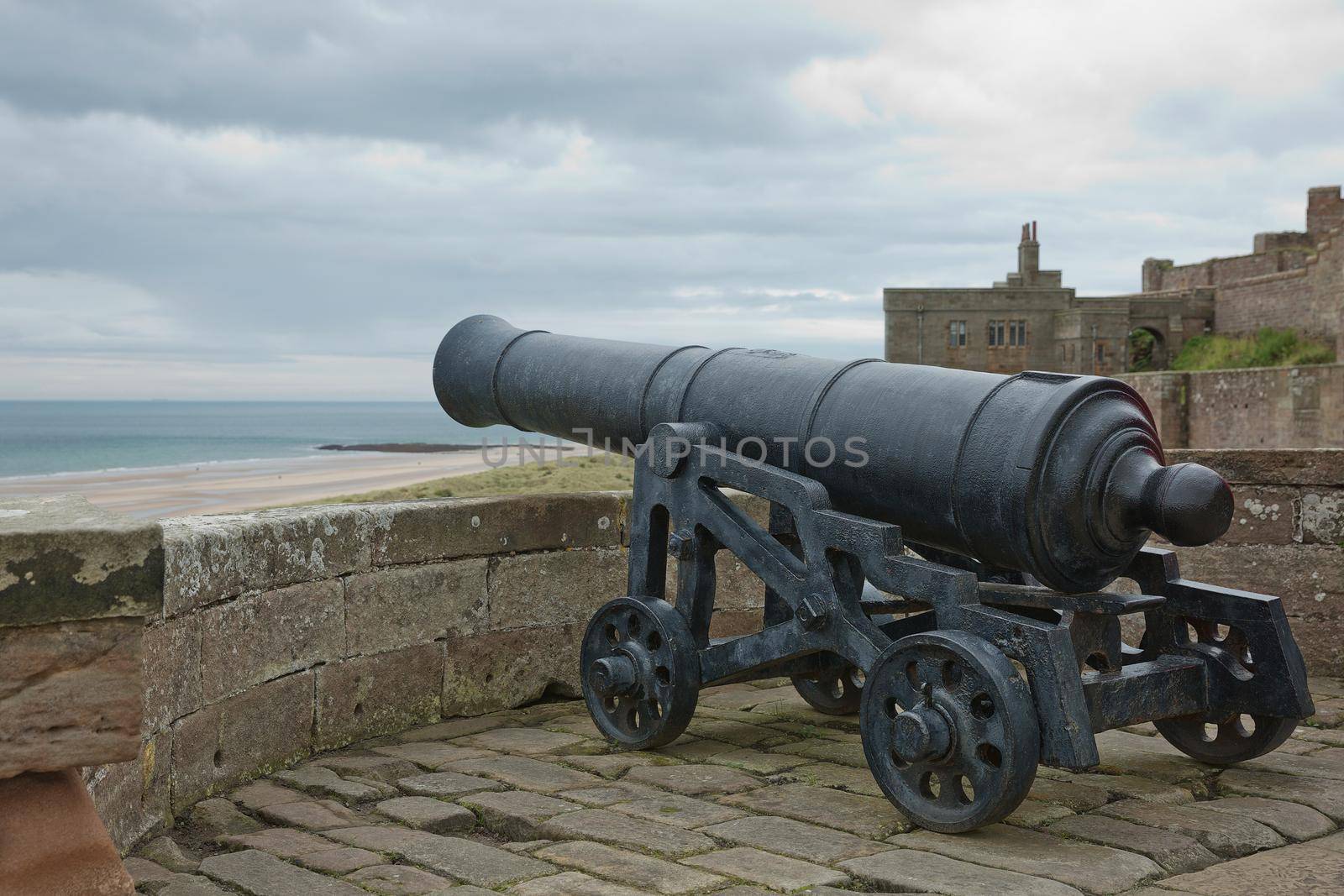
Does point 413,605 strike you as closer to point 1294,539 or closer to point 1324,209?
point 1294,539

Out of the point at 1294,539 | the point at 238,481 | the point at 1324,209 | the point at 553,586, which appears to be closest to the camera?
the point at 553,586

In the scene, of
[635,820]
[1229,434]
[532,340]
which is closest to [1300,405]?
[1229,434]

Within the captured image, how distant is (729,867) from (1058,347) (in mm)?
52453

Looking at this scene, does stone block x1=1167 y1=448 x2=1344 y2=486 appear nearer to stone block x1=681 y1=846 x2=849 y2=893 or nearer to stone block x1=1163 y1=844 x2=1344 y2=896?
stone block x1=1163 y1=844 x2=1344 y2=896

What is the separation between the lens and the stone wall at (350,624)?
3834mm

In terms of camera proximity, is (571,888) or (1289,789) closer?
(571,888)

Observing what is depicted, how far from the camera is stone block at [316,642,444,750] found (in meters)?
4.67

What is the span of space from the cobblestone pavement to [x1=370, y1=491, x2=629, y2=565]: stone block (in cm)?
74

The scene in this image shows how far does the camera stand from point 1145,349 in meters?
51.2

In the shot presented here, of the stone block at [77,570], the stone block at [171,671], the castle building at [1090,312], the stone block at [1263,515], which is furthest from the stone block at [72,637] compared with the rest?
the castle building at [1090,312]

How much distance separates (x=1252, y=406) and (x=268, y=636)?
74.9ft

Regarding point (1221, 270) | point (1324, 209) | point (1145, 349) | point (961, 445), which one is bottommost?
point (961, 445)

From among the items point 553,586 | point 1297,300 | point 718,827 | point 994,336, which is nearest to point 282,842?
point 718,827

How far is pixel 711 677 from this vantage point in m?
4.52
